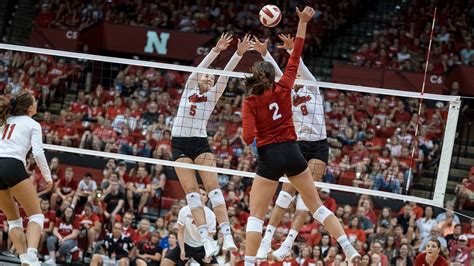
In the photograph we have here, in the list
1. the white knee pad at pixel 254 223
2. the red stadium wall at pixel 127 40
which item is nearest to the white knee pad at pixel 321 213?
the white knee pad at pixel 254 223

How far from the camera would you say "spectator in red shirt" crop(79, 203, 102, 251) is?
55.1ft

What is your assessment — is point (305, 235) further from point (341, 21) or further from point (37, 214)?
point (341, 21)

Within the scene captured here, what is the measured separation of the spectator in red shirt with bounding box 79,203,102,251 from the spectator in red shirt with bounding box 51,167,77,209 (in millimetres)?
760

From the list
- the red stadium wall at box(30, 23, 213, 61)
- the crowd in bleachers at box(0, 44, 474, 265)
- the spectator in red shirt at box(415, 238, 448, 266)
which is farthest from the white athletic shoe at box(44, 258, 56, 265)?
the red stadium wall at box(30, 23, 213, 61)

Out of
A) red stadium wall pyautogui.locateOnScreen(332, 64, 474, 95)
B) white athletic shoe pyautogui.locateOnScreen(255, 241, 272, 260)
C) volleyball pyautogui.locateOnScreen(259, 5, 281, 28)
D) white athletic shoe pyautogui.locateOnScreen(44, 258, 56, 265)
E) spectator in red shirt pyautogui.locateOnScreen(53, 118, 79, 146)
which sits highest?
red stadium wall pyautogui.locateOnScreen(332, 64, 474, 95)

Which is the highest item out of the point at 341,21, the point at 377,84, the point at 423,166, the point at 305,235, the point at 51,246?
the point at 341,21

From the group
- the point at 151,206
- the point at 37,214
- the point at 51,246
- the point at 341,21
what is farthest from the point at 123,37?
the point at 37,214

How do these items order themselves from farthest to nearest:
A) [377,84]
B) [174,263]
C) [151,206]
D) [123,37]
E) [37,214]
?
[123,37], [377,84], [151,206], [174,263], [37,214]

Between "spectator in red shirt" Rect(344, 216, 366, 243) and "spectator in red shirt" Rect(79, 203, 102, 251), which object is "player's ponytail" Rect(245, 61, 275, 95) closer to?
"spectator in red shirt" Rect(344, 216, 366, 243)

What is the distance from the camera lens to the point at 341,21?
80.1 ft

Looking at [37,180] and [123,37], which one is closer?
[37,180]

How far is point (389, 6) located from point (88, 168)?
9947 mm

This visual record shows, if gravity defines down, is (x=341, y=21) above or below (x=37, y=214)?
above

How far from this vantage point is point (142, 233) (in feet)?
54.3
